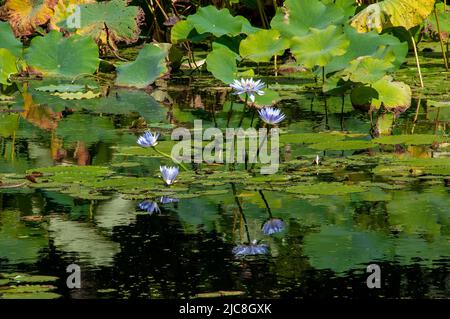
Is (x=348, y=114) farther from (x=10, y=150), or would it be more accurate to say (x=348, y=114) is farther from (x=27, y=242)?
(x=27, y=242)

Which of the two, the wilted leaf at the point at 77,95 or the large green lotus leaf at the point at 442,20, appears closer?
the wilted leaf at the point at 77,95

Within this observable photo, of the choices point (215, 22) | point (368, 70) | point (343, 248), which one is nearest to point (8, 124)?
point (215, 22)

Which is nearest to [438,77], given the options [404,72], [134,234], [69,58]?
[404,72]

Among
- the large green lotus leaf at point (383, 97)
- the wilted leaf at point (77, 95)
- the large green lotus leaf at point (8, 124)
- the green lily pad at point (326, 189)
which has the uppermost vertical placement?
the wilted leaf at point (77, 95)

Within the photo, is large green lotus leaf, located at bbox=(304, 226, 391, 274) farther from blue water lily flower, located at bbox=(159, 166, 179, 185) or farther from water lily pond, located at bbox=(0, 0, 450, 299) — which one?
blue water lily flower, located at bbox=(159, 166, 179, 185)

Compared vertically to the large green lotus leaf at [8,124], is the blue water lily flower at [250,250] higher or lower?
lower

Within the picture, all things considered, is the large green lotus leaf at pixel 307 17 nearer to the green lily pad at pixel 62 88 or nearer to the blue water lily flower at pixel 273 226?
the green lily pad at pixel 62 88

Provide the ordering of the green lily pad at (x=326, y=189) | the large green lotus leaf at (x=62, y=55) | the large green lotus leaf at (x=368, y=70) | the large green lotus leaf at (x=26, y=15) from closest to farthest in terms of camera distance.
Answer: the green lily pad at (x=326, y=189)
the large green lotus leaf at (x=368, y=70)
the large green lotus leaf at (x=62, y=55)
the large green lotus leaf at (x=26, y=15)

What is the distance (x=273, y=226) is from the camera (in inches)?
135

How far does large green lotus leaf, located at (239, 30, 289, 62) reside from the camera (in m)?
5.58

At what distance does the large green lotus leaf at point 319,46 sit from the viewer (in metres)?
5.32

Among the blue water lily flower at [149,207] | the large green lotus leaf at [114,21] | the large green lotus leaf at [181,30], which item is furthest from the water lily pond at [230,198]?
the large green lotus leaf at [114,21]

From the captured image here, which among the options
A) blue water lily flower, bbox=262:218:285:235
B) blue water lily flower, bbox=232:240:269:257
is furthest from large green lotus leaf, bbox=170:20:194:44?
blue water lily flower, bbox=232:240:269:257

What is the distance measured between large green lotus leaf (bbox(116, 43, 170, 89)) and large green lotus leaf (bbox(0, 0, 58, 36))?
1.60 meters
